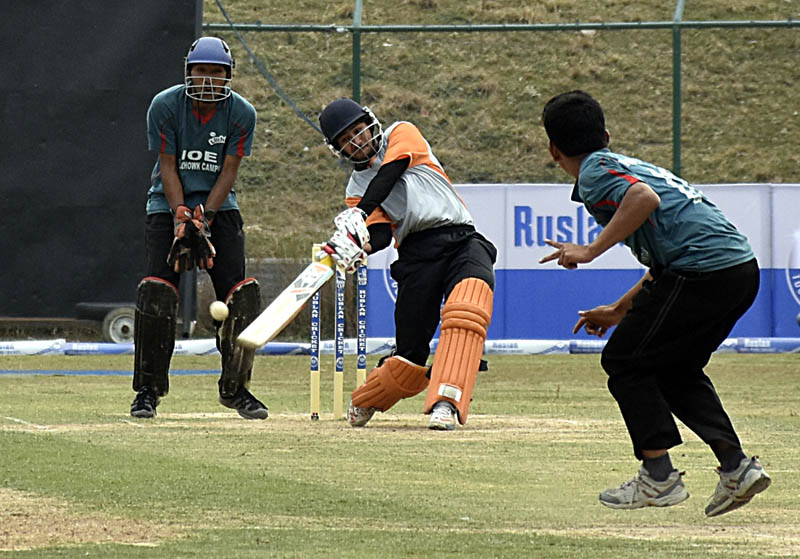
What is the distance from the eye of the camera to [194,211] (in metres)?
8.97

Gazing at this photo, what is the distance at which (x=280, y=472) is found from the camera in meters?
6.78

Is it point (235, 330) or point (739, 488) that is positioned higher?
point (739, 488)

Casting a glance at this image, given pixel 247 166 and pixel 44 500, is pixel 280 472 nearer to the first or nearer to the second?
pixel 44 500

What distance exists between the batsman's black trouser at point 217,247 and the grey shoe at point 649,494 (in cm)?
393

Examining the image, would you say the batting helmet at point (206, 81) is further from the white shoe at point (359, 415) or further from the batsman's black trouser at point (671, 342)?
the batsman's black trouser at point (671, 342)

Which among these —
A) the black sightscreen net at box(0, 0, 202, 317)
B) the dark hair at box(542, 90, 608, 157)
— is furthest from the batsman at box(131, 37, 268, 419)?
the black sightscreen net at box(0, 0, 202, 317)

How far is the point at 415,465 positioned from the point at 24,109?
10.2m

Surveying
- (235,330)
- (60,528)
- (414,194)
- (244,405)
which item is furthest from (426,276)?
(60,528)

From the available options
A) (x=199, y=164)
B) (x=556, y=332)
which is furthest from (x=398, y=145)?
(x=556, y=332)

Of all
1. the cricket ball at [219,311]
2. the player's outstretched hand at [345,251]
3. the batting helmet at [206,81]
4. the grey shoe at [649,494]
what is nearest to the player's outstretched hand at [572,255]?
the grey shoe at [649,494]

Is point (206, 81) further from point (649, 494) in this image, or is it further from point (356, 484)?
point (649, 494)

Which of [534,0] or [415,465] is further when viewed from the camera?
[534,0]

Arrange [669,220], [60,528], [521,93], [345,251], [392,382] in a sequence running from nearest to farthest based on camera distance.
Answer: [60,528] < [669,220] < [345,251] < [392,382] < [521,93]

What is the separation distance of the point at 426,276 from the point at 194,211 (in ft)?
4.90
